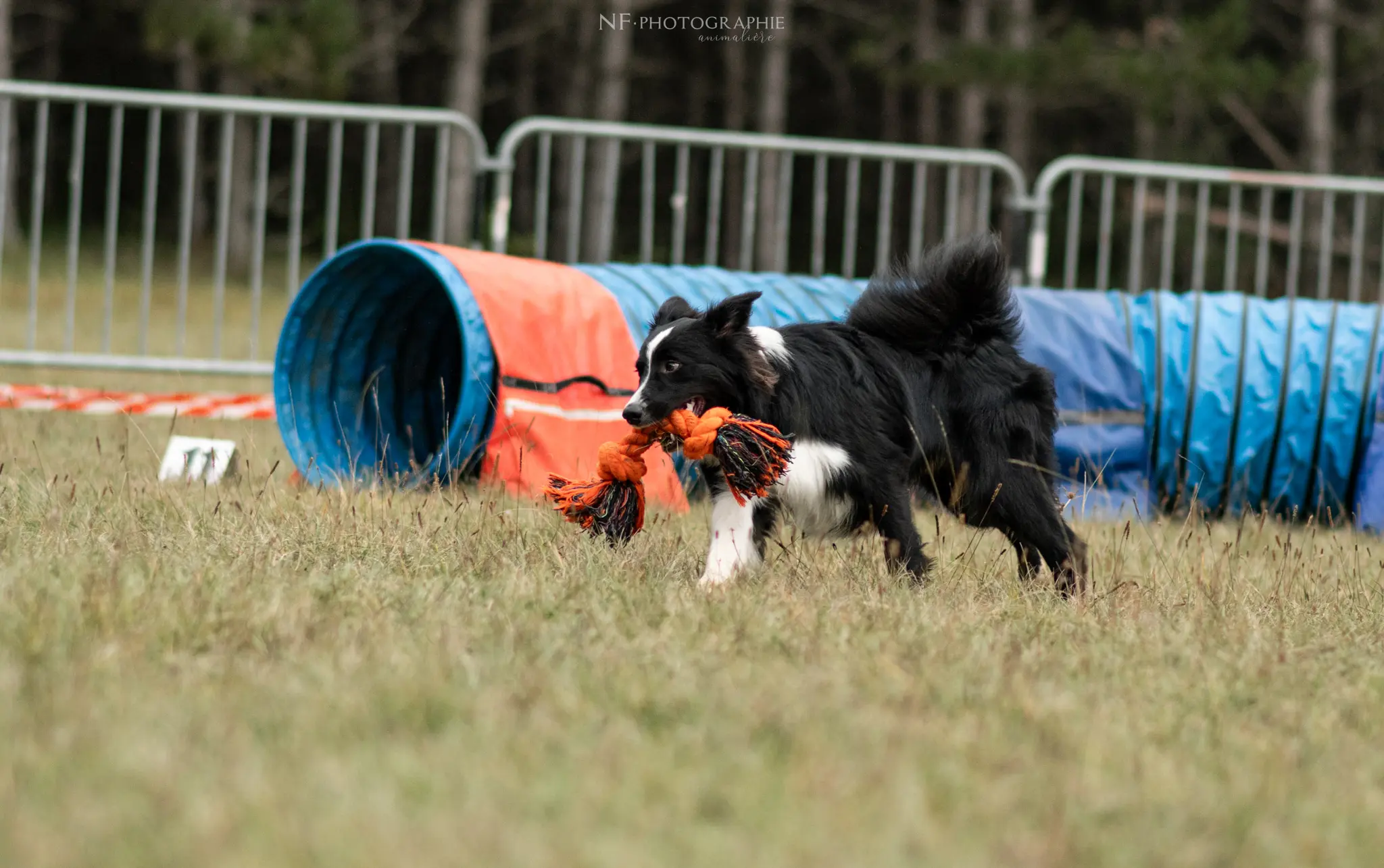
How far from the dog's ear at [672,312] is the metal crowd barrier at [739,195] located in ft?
4.85

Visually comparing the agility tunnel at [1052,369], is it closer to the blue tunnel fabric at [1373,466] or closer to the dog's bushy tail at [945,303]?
the blue tunnel fabric at [1373,466]


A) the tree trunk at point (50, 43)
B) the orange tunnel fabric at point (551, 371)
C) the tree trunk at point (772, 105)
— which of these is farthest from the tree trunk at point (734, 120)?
the orange tunnel fabric at point (551, 371)

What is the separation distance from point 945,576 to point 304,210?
2838 centimetres

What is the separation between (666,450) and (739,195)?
2326 centimetres

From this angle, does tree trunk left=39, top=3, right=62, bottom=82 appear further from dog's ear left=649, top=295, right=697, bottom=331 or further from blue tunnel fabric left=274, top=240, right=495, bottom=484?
dog's ear left=649, top=295, right=697, bottom=331

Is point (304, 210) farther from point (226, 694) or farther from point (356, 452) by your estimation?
point (226, 694)

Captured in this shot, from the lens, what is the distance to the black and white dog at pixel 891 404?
404 centimetres

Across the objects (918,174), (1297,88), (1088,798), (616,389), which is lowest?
(1088,798)

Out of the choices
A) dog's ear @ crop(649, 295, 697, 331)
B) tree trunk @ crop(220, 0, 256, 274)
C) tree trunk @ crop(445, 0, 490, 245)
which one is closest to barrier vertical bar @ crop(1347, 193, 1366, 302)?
dog's ear @ crop(649, 295, 697, 331)

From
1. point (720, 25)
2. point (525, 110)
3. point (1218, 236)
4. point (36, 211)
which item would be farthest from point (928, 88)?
point (36, 211)

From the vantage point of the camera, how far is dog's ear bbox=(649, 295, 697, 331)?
420cm

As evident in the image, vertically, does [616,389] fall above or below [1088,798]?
above

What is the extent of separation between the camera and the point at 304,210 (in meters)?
30.7

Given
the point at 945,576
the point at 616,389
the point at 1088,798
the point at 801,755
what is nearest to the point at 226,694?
the point at 801,755
